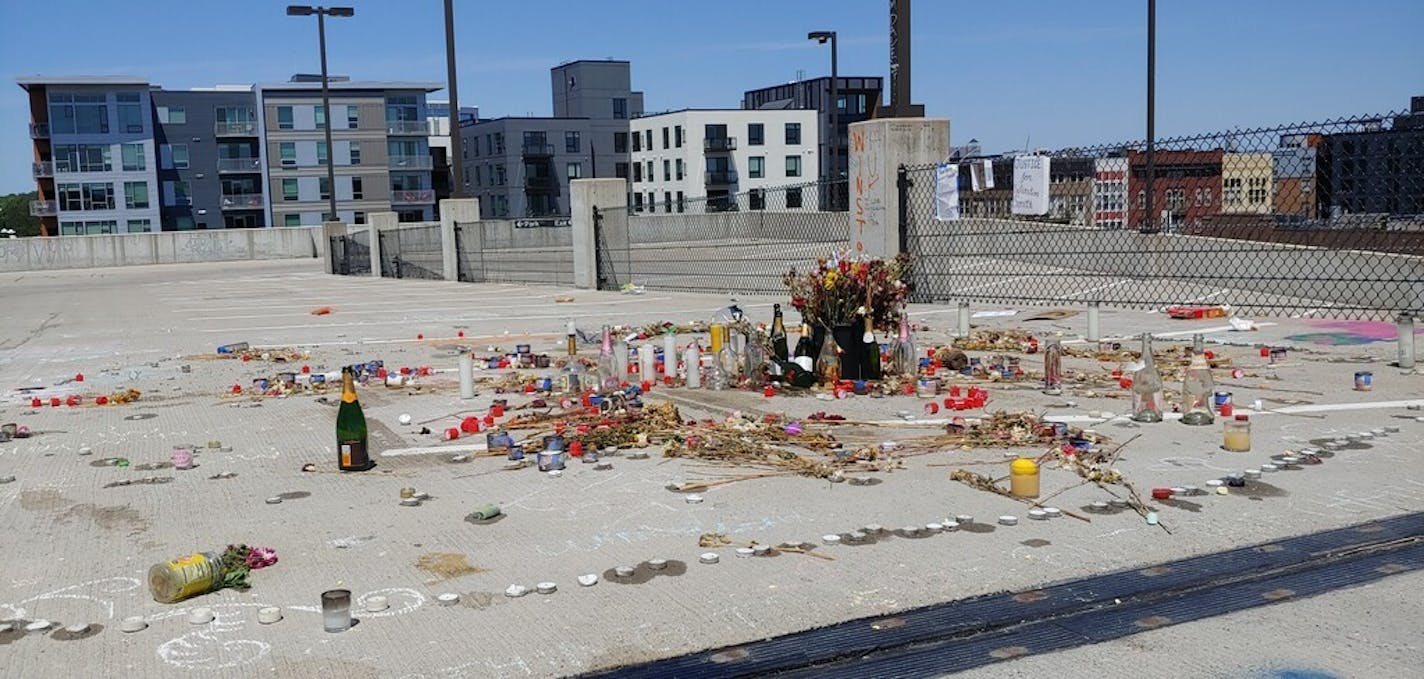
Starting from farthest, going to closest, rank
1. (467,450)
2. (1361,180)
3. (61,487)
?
(1361,180)
(467,450)
(61,487)

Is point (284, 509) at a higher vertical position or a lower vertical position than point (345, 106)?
lower

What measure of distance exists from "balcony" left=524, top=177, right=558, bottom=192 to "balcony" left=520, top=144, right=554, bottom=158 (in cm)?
188

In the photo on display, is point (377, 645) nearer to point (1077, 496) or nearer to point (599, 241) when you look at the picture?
point (1077, 496)

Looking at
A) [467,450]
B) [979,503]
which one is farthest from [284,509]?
[979,503]

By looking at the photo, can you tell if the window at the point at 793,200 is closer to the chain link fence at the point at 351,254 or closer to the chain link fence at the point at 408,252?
the chain link fence at the point at 408,252

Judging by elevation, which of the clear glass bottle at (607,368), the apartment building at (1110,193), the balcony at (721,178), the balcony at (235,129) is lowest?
the clear glass bottle at (607,368)

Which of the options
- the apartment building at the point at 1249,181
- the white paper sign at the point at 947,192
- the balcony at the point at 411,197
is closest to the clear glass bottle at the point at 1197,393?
the apartment building at the point at 1249,181

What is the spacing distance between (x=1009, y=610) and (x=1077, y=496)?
65.8 inches

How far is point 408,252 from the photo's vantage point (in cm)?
3231

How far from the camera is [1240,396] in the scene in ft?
27.3

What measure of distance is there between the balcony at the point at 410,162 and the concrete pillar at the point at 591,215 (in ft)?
233

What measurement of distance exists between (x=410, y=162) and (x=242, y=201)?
12.7 m

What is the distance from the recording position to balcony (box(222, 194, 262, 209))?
8738 centimetres

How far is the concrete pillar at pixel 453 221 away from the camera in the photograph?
27.5 meters
